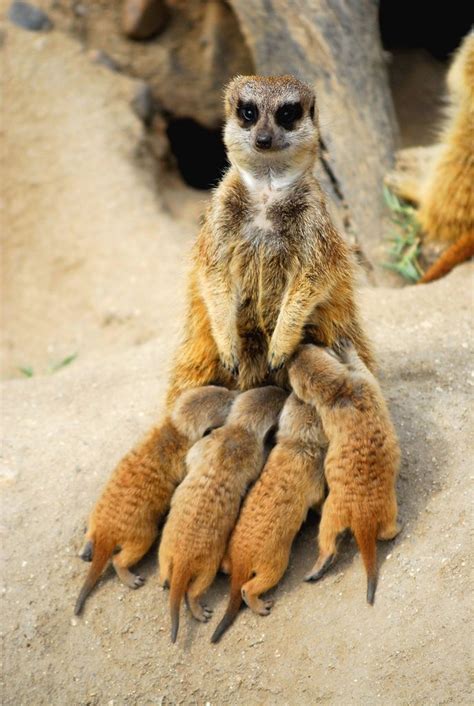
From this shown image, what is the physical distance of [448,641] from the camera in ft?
8.14

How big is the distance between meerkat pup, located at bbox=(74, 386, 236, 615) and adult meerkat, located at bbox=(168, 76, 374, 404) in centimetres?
27

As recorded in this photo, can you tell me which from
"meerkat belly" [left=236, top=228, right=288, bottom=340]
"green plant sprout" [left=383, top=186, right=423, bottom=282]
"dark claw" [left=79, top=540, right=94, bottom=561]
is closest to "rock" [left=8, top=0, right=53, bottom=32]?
"green plant sprout" [left=383, top=186, right=423, bottom=282]

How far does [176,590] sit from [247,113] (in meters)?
1.56

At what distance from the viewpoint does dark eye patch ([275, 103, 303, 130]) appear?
9.59 feet

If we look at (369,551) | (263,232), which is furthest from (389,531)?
(263,232)

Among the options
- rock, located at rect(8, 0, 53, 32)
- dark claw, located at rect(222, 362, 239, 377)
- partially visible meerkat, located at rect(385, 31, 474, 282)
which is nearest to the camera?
dark claw, located at rect(222, 362, 239, 377)

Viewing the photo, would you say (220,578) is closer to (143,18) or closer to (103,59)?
(103,59)

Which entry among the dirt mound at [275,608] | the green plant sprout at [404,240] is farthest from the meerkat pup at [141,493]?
the green plant sprout at [404,240]

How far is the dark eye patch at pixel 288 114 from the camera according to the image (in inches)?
115

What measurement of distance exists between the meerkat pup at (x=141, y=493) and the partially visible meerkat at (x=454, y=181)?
1736 mm

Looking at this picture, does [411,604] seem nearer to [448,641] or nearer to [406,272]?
[448,641]

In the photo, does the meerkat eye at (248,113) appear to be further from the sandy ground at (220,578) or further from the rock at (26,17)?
the rock at (26,17)

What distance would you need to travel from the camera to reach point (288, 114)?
2934 millimetres

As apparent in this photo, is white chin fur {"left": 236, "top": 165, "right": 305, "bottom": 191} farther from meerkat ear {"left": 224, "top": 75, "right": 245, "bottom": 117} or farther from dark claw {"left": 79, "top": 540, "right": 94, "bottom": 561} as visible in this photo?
dark claw {"left": 79, "top": 540, "right": 94, "bottom": 561}
